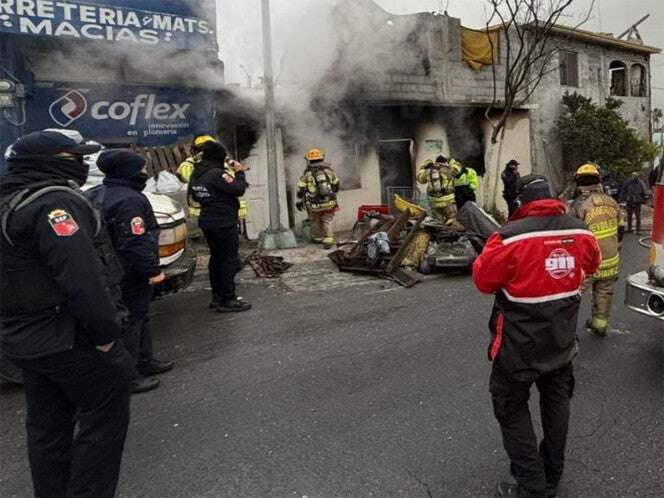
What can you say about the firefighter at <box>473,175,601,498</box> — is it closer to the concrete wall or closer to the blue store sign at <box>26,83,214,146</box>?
the blue store sign at <box>26,83,214,146</box>

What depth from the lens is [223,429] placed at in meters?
3.16

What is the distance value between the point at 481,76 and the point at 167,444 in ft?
41.6

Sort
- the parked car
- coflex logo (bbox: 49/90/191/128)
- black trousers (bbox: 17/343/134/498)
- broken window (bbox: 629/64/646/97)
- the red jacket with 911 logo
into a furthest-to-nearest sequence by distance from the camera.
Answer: broken window (bbox: 629/64/646/97) → coflex logo (bbox: 49/90/191/128) → the parked car → the red jacket with 911 logo → black trousers (bbox: 17/343/134/498)

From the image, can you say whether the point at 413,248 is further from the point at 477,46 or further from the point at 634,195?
the point at 477,46

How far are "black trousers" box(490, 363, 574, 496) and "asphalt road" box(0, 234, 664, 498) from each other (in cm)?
23

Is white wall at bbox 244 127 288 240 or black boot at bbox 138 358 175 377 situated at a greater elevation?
white wall at bbox 244 127 288 240

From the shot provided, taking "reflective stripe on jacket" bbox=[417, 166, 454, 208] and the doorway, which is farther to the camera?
the doorway

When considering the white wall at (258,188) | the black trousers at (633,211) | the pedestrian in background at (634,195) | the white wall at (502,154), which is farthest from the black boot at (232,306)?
the white wall at (502,154)

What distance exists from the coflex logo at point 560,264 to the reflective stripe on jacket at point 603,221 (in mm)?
2256

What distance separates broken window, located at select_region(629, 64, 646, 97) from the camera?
19297mm

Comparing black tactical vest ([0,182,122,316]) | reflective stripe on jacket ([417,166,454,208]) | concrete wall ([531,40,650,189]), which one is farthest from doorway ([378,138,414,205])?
black tactical vest ([0,182,122,316])

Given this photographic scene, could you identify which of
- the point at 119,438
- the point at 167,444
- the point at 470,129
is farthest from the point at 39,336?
the point at 470,129

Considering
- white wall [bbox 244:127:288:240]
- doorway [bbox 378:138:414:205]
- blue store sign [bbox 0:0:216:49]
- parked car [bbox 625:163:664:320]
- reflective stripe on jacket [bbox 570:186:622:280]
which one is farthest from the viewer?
doorway [bbox 378:138:414:205]

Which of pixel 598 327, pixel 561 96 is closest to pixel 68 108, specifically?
pixel 598 327
